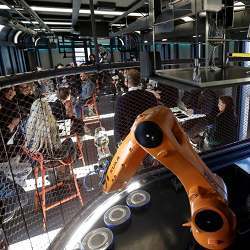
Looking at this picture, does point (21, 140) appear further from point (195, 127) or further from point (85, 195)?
point (195, 127)

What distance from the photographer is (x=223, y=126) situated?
2729 mm

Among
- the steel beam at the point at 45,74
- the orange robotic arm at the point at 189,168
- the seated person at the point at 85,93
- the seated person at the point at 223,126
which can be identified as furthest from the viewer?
the seated person at the point at 85,93

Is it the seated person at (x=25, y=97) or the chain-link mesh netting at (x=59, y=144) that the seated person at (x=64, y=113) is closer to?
the chain-link mesh netting at (x=59, y=144)

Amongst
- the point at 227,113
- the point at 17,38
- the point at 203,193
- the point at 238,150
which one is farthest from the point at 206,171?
the point at 17,38

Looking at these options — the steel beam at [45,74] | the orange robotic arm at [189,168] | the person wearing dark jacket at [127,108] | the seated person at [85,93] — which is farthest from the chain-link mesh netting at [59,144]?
the seated person at [85,93]

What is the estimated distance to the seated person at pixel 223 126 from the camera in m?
2.68

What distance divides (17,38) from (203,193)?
9570 mm

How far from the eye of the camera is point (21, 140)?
265 cm

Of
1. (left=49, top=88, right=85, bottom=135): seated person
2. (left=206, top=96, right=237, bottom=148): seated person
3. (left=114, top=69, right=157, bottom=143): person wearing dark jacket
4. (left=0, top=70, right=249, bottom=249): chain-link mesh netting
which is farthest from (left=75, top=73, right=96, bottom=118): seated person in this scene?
(left=206, top=96, right=237, bottom=148): seated person

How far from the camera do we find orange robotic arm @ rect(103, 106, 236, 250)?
0.67 meters

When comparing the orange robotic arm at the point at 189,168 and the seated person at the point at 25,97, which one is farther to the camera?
the seated person at the point at 25,97

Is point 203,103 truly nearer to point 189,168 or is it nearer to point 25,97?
point 25,97

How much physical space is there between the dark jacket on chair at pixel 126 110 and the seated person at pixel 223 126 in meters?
0.90

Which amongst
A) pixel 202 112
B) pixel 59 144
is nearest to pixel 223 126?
pixel 202 112
